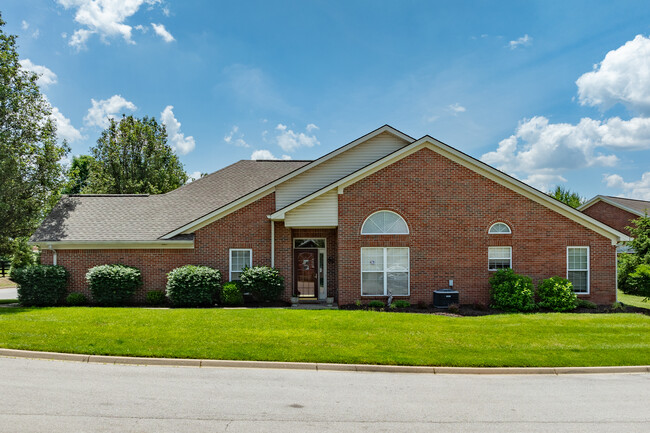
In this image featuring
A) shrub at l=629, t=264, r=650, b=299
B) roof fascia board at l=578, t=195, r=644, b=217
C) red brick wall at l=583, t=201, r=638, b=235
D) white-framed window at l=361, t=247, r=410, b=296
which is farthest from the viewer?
red brick wall at l=583, t=201, r=638, b=235

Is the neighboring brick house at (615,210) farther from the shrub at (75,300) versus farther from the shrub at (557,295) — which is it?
the shrub at (75,300)

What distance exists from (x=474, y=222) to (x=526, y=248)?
2330mm

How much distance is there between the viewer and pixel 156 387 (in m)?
7.72

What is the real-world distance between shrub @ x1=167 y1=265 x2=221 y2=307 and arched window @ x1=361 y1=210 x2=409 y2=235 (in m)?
6.41

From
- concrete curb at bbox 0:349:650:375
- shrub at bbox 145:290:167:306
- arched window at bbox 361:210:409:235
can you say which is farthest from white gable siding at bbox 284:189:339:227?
concrete curb at bbox 0:349:650:375

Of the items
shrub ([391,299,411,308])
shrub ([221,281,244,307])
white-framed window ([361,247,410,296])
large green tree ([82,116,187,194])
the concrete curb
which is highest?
large green tree ([82,116,187,194])

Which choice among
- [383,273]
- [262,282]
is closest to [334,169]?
[383,273]

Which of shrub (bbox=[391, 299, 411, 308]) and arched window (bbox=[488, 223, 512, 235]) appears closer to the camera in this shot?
shrub (bbox=[391, 299, 411, 308])

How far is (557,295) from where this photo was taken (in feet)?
53.5

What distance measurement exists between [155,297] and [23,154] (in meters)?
9.85

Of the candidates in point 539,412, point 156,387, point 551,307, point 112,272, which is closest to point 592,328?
point 551,307

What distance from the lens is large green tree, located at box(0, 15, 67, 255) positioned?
62.7 ft

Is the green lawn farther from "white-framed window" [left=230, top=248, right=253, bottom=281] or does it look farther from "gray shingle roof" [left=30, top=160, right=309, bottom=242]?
"gray shingle roof" [left=30, top=160, right=309, bottom=242]

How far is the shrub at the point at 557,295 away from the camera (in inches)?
639
